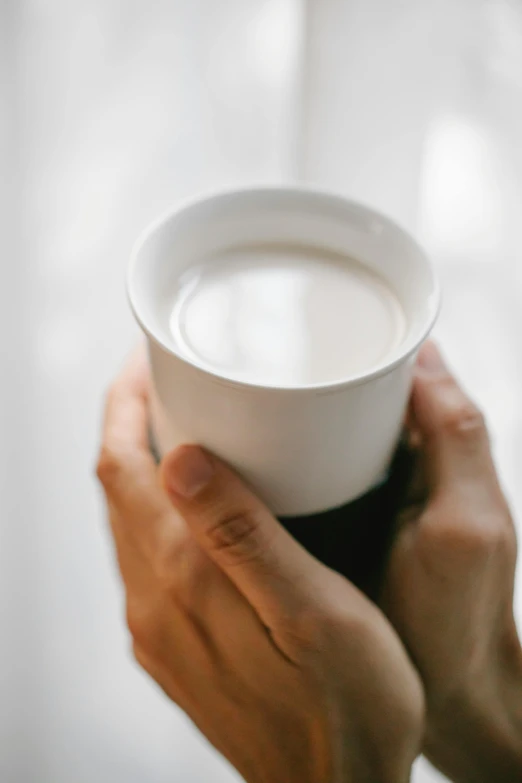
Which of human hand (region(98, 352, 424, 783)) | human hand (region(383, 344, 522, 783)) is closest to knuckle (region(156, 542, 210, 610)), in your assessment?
human hand (region(98, 352, 424, 783))

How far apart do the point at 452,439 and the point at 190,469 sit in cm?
20

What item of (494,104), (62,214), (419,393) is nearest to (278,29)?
(494,104)

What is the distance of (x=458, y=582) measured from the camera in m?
0.49

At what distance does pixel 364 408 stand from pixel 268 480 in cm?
7

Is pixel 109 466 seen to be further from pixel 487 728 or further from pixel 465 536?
pixel 487 728

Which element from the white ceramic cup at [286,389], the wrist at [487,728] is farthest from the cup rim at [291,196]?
the wrist at [487,728]

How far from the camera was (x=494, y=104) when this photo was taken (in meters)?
0.73

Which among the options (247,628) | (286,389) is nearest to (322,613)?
(247,628)

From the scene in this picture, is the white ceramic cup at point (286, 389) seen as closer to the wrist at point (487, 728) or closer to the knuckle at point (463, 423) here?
the knuckle at point (463, 423)

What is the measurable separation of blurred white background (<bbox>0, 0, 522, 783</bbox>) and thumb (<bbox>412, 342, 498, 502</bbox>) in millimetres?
223

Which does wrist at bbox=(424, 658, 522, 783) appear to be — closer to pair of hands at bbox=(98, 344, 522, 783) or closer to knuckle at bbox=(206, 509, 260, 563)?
pair of hands at bbox=(98, 344, 522, 783)

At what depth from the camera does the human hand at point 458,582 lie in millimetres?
493

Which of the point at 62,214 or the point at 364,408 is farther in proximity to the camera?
the point at 62,214

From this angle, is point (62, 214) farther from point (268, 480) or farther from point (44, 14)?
point (268, 480)
